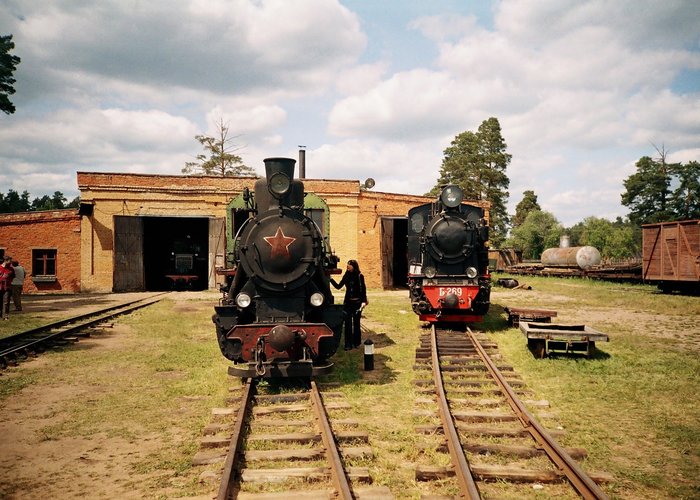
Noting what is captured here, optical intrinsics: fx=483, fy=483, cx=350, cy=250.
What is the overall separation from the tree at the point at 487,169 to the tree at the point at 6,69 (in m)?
36.3

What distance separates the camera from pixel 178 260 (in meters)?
26.2

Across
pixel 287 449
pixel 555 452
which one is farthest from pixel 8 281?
pixel 555 452

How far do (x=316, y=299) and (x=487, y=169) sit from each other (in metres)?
43.9

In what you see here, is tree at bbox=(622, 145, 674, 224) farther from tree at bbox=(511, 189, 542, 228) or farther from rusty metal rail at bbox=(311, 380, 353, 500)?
rusty metal rail at bbox=(311, 380, 353, 500)

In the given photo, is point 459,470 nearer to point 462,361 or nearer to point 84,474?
point 84,474

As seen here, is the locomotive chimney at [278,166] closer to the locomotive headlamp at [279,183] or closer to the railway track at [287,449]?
the locomotive headlamp at [279,183]

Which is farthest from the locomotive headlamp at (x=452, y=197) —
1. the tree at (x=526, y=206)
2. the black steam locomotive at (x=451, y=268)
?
the tree at (x=526, y=206)

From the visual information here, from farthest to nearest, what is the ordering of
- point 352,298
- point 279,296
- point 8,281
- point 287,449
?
point 8,281
point 352,298
point 279,296
point 287,449

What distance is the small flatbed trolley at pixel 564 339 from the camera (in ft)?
28.5

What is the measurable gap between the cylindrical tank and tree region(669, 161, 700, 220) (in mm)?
34164

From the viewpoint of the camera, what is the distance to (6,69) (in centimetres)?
2353

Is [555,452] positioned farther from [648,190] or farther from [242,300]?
[648,190]

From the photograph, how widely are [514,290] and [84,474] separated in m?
22.8

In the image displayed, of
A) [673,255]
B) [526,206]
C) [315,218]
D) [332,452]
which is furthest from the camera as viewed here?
[526,206]
